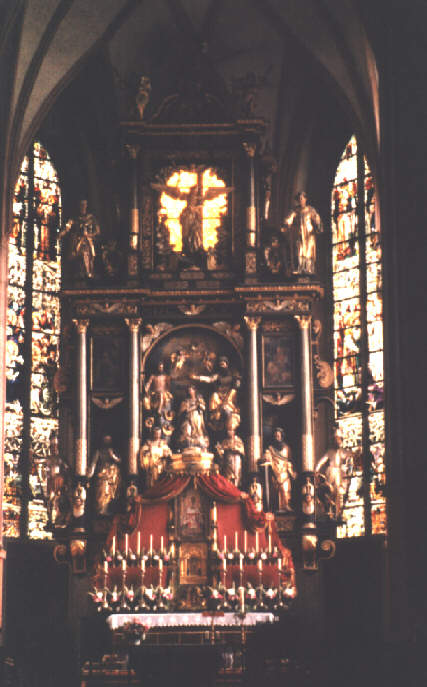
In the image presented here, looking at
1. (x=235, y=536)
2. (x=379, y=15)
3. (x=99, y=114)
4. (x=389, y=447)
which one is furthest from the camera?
(x=99, y=114)

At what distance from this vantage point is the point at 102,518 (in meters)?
27.6

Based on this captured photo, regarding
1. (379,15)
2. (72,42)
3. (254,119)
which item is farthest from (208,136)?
(379,15)

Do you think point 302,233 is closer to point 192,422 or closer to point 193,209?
point 193,209

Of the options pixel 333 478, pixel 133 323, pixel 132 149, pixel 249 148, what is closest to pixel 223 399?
pixel 133 323

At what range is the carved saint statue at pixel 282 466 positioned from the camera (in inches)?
1086

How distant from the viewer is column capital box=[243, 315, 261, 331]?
92.9 ft

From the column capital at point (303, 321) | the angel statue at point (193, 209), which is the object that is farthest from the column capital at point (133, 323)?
the column capital at point (303, 321)

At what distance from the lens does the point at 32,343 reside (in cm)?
3012

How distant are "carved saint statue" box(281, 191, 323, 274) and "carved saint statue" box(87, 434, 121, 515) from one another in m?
4.39

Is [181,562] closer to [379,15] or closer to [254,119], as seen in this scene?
[254,119]

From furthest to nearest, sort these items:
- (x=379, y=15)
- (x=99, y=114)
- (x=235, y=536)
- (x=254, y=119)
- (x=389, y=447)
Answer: (x=99, y=114) → (x=254, y=119) → (x=235, y=536) → (x=389, y=447) → (x=379, y=15)

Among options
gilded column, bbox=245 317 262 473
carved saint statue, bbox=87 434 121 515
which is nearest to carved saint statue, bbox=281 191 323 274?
gilded column, bbox=245 317 262 473

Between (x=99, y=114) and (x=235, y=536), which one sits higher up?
(x=99, y=114)

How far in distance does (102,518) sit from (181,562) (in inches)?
62.5
